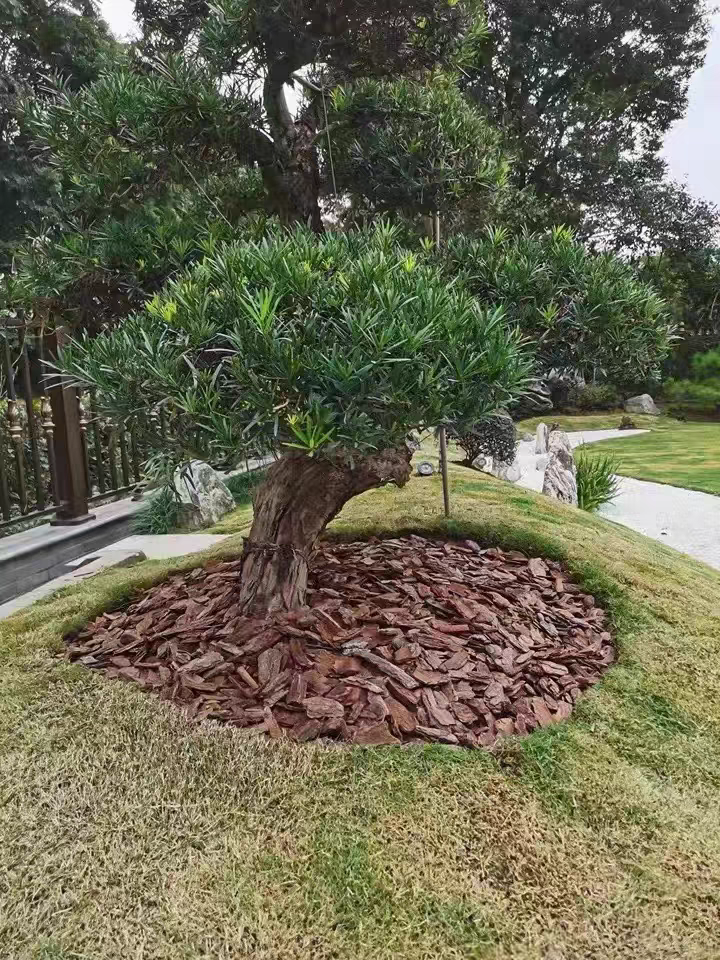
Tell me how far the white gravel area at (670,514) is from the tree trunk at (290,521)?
132 inches

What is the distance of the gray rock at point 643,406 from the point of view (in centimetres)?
1550

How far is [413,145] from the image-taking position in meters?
2.17

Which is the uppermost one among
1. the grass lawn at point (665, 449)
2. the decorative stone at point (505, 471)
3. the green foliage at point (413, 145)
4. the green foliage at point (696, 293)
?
the green foliage at point (696, 293)

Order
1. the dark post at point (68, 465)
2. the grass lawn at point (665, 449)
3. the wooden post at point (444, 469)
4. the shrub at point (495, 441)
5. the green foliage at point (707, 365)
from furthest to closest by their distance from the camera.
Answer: the green foliage at point (707, 365), the grass lawn at point (665, 449), the shrub at point (495, 441), the dark post at point (68, 465), the wooden post at point (444, 469)

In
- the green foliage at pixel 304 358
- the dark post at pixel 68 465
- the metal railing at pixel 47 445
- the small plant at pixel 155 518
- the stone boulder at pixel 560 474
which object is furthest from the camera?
the stone boulder at pixel 560 474

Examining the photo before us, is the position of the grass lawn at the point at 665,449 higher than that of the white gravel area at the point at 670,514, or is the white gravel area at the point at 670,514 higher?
the grass lawn at the point at 665,449

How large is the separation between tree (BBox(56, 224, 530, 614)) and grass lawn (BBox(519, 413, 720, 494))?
21.9 ft

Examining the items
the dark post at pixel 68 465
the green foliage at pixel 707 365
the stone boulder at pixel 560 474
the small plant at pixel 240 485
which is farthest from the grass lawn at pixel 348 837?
the green foliage at pixel 707 365

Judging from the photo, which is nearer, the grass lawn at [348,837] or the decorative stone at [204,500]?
the grass lawn at [348,837]

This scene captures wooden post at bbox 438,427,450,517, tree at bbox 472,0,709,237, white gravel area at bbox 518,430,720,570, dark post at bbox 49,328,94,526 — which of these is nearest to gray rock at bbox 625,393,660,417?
tree at bbox 472,0,709,237

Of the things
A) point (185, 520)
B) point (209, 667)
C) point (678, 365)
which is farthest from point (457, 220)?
point (678, 365)

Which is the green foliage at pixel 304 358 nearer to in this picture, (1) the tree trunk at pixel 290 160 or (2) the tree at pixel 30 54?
(1) the tree trunk at pixel 290 160

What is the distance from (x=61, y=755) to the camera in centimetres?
172

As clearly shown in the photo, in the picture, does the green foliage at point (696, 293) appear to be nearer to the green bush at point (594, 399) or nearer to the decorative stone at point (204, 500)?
the green bush at point (594, 399)
